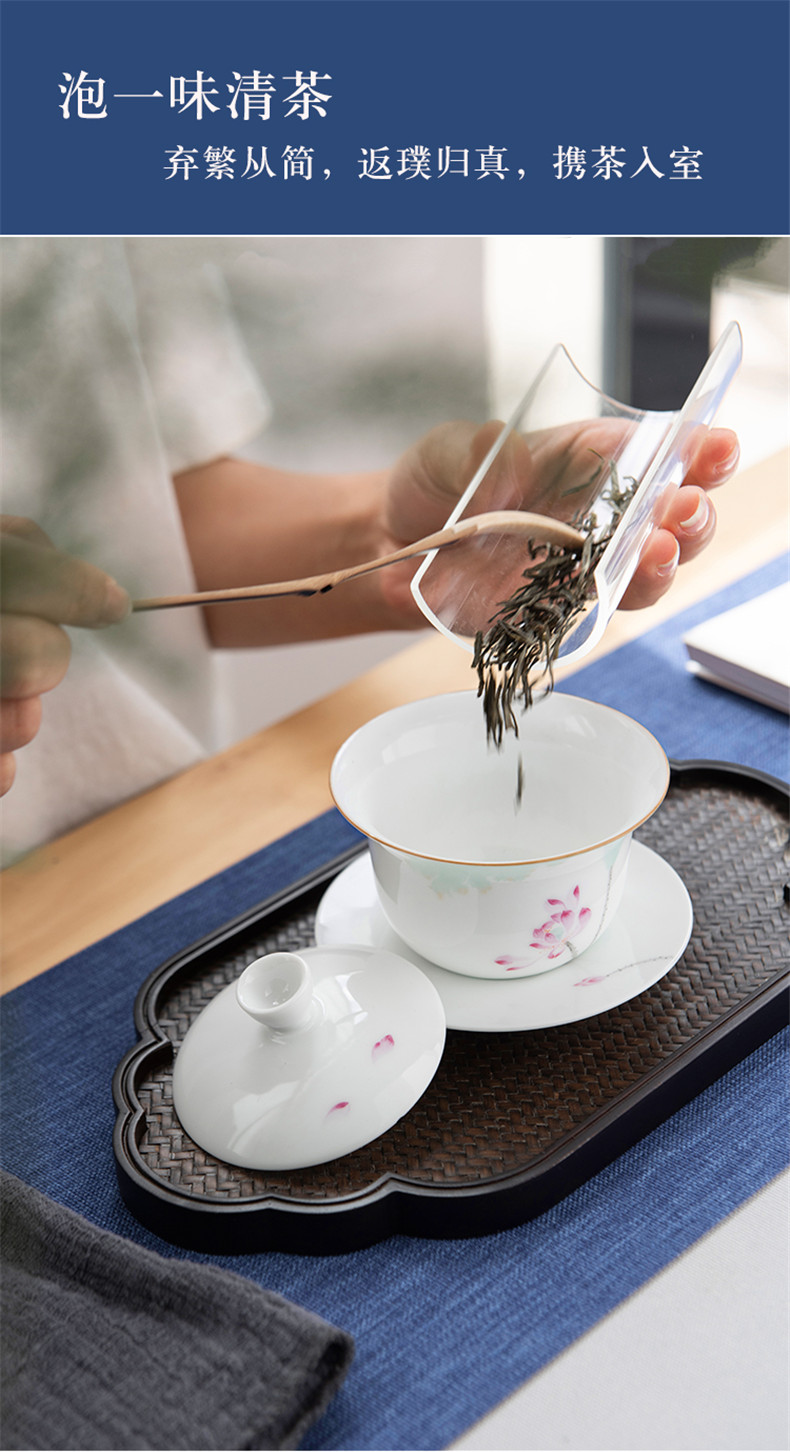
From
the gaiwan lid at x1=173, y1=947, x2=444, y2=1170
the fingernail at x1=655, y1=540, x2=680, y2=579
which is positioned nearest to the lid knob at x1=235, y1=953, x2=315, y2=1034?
the gaiwan lid at x1=173, y1=947, x2=444, y2=1170

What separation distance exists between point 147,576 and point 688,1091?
0.44m

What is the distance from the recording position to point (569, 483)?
0.61 metres

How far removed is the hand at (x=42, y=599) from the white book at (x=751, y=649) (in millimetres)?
725

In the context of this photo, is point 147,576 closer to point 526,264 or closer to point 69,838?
point 526,264

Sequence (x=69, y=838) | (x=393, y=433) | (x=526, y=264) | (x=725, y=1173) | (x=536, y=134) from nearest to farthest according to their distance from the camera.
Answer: (x=393, y=433), (x=526, y=264), (x=725, y=1173), (x=536, y=134), (x=69, y=838)

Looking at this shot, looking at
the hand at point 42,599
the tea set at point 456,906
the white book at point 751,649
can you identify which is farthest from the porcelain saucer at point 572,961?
the hand at point 42,599

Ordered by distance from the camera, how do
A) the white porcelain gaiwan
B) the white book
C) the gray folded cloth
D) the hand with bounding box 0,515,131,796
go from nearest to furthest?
the hand with bounding box 0,515,131,796
the gray folded cloth
the white porcelain gaiwan
the white book

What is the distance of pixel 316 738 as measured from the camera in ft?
2.82

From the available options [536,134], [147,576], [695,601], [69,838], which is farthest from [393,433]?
[695,601]

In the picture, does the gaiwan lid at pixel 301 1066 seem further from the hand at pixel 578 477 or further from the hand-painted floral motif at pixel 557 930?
the hand at pixel 578 477

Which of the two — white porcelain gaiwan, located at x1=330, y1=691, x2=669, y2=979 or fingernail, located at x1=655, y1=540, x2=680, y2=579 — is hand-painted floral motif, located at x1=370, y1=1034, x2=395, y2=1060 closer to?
white porcelain gaiwan, located at x1=330, y1=691, x2=669, y2=979

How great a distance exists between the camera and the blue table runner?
0.44 m

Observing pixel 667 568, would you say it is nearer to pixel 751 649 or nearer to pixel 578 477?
pixel 578 477

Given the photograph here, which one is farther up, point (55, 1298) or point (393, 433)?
point (393, 433)
